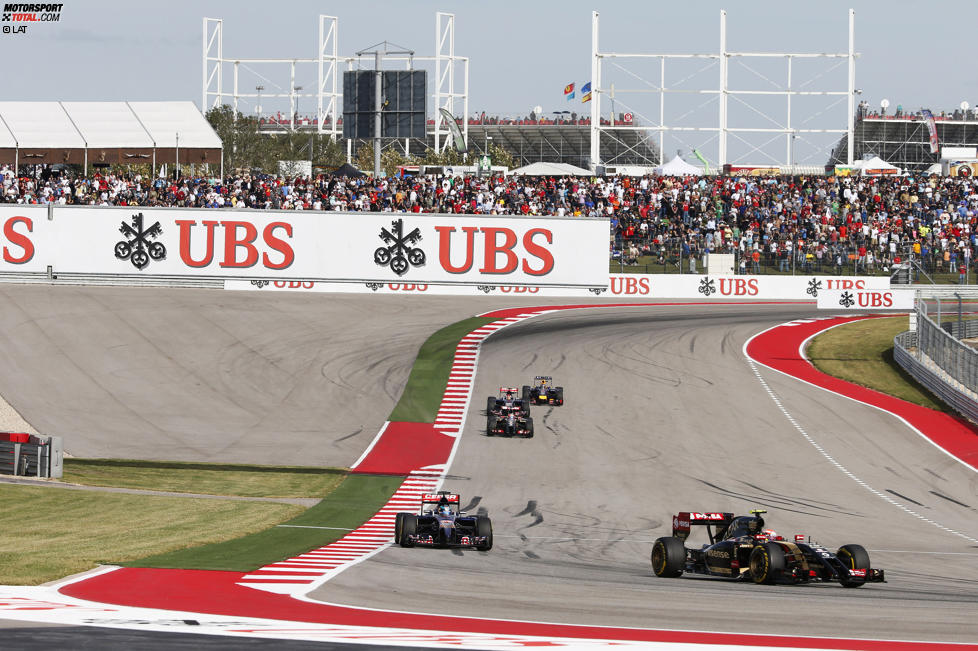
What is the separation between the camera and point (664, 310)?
48250mm

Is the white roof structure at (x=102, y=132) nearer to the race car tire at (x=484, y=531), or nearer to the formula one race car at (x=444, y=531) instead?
the formula one race car at (x=444, y=531)

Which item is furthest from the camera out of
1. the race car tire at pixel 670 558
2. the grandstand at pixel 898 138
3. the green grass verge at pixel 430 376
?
the grandstand at pixel 898 138

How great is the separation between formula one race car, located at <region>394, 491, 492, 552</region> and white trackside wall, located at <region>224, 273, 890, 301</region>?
29761 millimetres

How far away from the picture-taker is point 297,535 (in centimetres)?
1894

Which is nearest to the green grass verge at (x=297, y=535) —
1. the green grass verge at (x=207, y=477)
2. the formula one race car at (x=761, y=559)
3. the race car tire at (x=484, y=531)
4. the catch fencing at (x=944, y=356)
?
the green grass verge at (x=207, y=477)

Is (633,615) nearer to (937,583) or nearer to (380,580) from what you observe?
(380,580)

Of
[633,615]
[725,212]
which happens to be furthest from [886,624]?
[725,212]

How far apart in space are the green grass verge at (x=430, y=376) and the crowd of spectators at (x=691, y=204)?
1181 centimetres

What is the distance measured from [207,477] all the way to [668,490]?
9519 mm

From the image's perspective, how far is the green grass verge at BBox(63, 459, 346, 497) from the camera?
24.3 meters

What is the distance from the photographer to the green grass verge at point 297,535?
15.4 meters

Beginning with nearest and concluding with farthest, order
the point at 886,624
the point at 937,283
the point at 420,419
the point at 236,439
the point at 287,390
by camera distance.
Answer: the point at 886,624
the point at 236,439
the point at 420,419
the point at 287,390
the point at 937,283

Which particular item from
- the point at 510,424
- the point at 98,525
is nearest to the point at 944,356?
the point at 510,424

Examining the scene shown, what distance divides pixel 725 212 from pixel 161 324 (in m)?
29.0
